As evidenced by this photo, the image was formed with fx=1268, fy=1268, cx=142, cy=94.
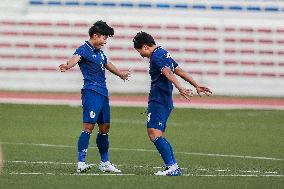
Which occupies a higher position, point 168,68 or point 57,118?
point 168,68

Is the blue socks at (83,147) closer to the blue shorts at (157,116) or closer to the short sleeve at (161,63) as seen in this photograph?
the blue shorts at (157,116)

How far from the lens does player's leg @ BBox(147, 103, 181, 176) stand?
17078 mm

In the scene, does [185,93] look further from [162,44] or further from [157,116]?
[162,44]

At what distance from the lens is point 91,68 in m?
17.8

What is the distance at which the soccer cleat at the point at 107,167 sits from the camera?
57.8ft

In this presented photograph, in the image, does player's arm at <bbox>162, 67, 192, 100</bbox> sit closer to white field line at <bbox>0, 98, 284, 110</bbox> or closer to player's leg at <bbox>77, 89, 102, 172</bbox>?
player's leg at <bbox>77, 89, 102, 172</bbox>

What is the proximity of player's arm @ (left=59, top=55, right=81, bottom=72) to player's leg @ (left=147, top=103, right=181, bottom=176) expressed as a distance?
121 centimetres

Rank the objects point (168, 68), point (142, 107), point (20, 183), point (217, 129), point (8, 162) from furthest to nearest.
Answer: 1. point (142, 107)
2. point (217, 129)
3. point (8, 162)
4. point (168, 68)
5. point (20, 183)

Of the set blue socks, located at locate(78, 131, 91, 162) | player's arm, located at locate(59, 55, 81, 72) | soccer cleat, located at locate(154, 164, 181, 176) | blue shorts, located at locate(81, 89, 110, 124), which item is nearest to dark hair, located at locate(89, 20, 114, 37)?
player's arm, located at locate(59, 55, 81, 72)

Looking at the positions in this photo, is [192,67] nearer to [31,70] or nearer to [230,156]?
[31,70]

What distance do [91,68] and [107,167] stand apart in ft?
4.62

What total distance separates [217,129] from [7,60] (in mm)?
13968

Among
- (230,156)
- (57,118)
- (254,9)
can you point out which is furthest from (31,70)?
(230,156)

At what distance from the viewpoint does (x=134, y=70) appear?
3744cm
